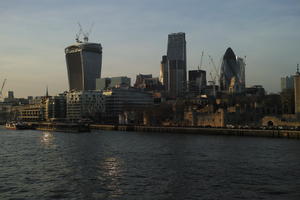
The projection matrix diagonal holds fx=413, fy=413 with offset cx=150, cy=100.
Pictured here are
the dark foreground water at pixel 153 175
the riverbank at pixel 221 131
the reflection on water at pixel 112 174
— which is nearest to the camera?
the dark foreground water at pixel 153 175

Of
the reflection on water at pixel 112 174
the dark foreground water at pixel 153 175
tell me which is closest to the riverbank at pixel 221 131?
the dark foreground water at pixel 153 175

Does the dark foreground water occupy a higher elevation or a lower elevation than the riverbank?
lower

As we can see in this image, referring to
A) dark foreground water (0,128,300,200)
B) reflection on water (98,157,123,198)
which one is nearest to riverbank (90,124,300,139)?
dark foreground water (0,128,300,200)

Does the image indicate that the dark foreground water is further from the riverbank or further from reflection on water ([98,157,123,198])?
the riverbank

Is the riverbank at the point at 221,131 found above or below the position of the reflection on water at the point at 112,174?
above

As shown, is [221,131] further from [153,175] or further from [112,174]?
[112,174]

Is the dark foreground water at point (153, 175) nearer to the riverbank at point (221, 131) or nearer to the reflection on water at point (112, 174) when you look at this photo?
the reflection on water at point (112, 174)

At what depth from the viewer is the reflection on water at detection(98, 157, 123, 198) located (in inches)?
1378

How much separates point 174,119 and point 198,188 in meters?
116

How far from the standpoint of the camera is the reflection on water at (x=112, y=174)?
35000 mm

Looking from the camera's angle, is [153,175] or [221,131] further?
[221,131]

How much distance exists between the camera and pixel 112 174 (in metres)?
42.4

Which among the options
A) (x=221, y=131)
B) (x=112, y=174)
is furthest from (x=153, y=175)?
(x=221, y=131)

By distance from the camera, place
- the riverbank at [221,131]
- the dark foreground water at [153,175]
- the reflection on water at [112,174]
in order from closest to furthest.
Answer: the dark foreground water at [153,175]
the reflection on water at [112,174]
the riverbank at [221,131]
